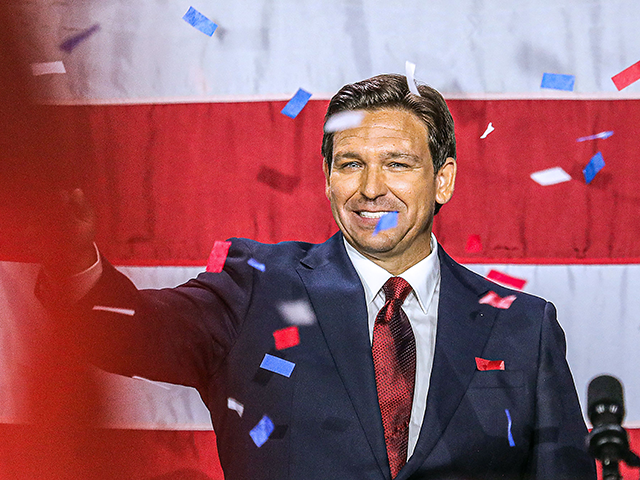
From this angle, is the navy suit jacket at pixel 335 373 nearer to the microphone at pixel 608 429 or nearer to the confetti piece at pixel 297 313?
the confetti piece at pixel 297 313

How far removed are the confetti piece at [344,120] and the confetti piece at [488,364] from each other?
0.53 meters

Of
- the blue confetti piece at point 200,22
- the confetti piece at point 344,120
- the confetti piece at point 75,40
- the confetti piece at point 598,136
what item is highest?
the blue confetti piece at point 200,22

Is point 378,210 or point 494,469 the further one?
point 378,210

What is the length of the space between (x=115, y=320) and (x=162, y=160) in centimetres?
65

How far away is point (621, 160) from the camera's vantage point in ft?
5.62

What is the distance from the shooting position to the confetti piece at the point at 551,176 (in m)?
1.72

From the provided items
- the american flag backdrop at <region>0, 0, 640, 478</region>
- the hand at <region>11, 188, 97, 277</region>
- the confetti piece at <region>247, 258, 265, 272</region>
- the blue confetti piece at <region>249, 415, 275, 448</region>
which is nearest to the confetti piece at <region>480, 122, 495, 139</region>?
the american flag backdrop at <region>0, 0, 640, 478</region>

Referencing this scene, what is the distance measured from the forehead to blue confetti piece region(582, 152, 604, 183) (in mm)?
493

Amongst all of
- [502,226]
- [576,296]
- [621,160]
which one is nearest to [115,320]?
[502,226]

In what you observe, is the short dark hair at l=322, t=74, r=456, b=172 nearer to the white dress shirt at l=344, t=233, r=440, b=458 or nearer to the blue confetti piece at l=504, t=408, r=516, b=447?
the white dress shirt at l=344, t=233, r=440, b=458

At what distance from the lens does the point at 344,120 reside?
1480 millimetres

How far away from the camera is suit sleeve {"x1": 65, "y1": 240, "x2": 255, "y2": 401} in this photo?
45.7 inches

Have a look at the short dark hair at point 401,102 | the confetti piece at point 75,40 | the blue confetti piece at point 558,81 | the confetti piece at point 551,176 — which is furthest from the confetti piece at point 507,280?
the confetti piece at point 75,40

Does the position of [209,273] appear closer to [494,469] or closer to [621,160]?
[494,469]
